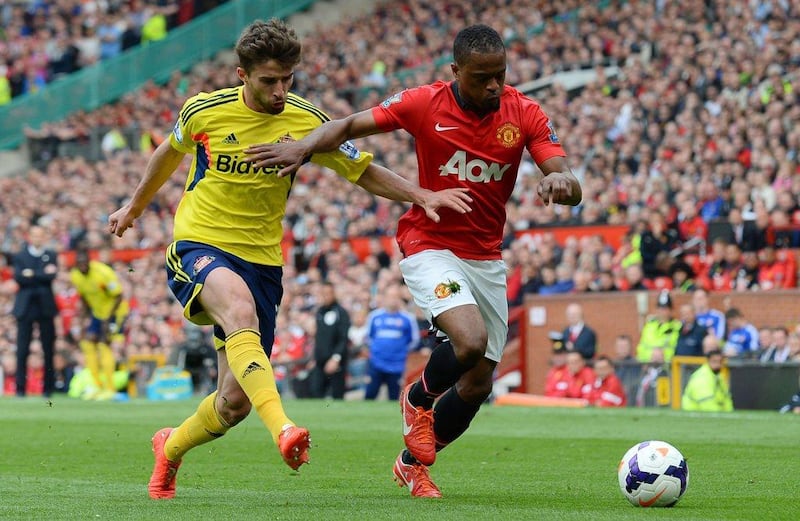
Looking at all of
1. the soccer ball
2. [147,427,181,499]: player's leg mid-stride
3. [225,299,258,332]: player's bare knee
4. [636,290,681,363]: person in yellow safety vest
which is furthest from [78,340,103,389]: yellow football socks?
the soccer ball

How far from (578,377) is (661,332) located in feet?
4.00

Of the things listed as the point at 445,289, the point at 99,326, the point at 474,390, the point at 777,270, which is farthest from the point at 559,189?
the point at 99,326

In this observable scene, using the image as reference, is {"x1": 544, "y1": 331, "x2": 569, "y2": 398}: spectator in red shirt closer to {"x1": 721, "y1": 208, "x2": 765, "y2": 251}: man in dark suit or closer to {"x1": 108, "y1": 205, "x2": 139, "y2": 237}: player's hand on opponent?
{"x1": 721, "y1": 208, "x2": 765, "y2": 251}: man in dark suit

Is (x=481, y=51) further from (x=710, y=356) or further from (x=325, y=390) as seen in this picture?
(x=325, y=390)

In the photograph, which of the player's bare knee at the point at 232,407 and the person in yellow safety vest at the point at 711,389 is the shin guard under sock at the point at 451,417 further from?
the person in yellow safety vest at the point at 711,389

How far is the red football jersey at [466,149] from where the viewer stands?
26.1 feet

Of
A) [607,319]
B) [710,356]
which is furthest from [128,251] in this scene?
[710,356]

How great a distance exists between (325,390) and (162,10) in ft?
66.4

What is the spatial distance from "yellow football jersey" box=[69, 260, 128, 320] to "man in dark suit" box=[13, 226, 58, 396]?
1.71 feet

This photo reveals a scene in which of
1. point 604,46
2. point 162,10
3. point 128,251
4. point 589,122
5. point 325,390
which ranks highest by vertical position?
point 162,10

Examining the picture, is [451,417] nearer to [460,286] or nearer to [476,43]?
[460,286]

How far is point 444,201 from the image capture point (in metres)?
7.64

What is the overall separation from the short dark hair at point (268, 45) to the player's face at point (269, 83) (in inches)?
1.1

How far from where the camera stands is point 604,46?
27.5m
